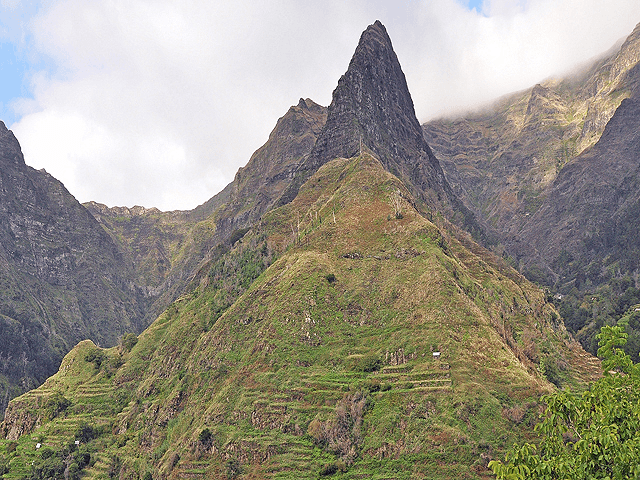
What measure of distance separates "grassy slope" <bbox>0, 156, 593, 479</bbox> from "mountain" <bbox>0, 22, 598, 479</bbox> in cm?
39

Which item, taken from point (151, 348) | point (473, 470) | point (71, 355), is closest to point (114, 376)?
point (151, 348)

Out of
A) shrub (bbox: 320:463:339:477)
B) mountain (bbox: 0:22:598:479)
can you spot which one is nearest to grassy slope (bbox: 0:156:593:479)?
mountain (bbox: 0:22:598:479)

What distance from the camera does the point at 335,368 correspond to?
347 feet

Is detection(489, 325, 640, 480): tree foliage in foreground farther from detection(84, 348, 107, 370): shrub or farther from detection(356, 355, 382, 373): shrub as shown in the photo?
detection(84, 348, 107, 370): shrub

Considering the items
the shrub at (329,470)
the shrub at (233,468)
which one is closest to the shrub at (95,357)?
the shrub at (233,468)

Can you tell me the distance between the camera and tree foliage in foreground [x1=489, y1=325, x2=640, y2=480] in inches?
680

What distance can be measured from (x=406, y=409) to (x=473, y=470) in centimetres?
1644

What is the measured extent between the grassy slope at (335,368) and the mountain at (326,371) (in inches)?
15.4

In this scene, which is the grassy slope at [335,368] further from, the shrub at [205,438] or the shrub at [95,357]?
the shrub at [95,357]

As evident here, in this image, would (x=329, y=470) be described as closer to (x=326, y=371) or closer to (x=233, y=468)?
(x=233, y=468)

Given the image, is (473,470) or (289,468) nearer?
(473,470)

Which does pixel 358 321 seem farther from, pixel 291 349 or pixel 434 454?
pixel 434 454

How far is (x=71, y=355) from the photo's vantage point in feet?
605

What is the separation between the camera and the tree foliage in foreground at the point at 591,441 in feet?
56.6
